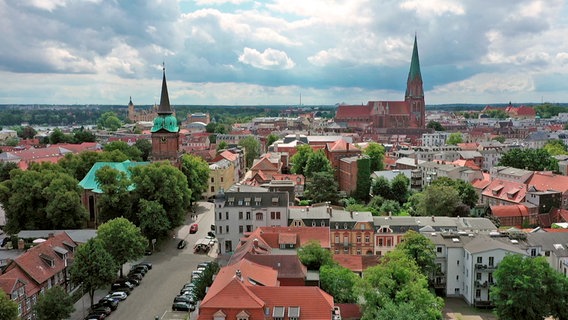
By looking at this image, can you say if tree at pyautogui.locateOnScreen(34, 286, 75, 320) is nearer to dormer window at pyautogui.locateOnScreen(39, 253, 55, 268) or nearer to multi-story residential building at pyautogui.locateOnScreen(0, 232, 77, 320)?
multi-story residential building at pyautogui.locateOnScreen(0, 232, 77, 320)

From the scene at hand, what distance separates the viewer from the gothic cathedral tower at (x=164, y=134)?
2798 inches

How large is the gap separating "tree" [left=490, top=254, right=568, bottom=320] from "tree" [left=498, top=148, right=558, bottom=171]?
191 ft

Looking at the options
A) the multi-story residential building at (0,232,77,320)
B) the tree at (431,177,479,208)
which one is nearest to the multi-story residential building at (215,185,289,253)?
the multi-story residential building at (0,232,77,320)

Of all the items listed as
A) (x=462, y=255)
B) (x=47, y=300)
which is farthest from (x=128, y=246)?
(x=462, y=255)

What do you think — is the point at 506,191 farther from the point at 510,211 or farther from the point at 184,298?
the point at 184,298

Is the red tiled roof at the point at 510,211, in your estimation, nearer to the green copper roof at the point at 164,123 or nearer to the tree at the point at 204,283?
the tree at the point at 204,283

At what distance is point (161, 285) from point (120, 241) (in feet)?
16.9

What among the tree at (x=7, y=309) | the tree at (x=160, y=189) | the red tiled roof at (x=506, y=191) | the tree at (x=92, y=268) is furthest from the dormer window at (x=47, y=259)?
the red tiled roof at (x=506, y=191)

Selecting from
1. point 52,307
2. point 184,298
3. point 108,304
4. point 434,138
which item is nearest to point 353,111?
point 434,138

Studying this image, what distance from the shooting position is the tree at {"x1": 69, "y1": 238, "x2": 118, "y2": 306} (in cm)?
3838

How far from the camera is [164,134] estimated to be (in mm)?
71500

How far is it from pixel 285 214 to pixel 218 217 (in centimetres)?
673

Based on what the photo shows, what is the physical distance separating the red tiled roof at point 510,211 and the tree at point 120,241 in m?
43.2

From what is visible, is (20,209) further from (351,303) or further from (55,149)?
(55,149)
